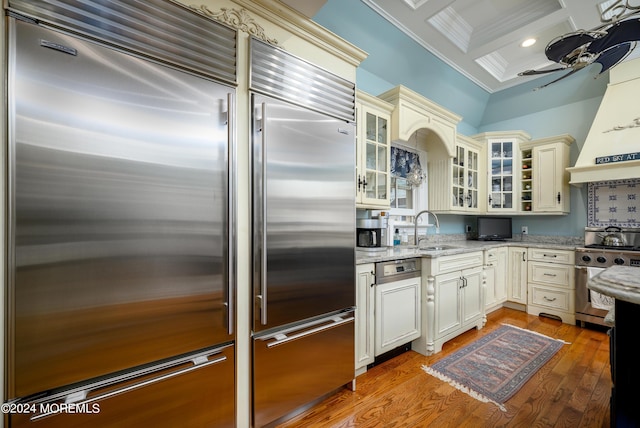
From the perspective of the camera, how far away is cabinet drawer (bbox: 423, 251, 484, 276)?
8.15 ft

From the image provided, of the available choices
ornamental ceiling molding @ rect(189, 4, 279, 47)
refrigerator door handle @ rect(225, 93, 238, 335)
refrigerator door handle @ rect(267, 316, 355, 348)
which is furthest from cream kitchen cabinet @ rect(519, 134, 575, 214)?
refrigerator door handle @ rect(225, 93, 238, 335)

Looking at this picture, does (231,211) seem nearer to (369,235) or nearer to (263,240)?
(263,240)

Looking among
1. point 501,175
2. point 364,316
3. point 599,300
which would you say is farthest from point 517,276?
point 364,316

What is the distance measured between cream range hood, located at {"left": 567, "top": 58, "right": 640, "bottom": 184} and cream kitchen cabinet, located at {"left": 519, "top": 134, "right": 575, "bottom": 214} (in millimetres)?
Answer: 468

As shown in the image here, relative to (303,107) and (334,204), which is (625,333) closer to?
(334,204)

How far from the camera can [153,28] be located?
1.19 meters

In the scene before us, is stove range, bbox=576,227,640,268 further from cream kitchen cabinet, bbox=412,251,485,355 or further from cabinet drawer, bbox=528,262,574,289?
cream kitchen cabinet, bbox=412,251,485,355

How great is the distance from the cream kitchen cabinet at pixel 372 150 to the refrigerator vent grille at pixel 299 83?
0.53 meters

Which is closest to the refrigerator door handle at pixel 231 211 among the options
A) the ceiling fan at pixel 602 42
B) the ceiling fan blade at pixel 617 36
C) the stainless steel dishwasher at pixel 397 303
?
the stainless steel dishwasher at pixel 397 303

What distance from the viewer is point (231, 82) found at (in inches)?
55.6

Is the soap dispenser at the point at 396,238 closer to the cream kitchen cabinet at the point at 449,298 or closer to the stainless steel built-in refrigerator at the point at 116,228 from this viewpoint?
the cream kitchen cabinet at the point at 449,298

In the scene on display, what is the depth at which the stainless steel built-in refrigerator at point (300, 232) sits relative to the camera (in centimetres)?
149

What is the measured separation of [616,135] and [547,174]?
0.82m

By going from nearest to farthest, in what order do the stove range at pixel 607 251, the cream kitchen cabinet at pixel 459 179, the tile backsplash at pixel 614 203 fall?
the stove range at pixel 607 251 → the tile backsplash at pixel 614 203 → the cream kitchen cabinet at pixel 459 179
